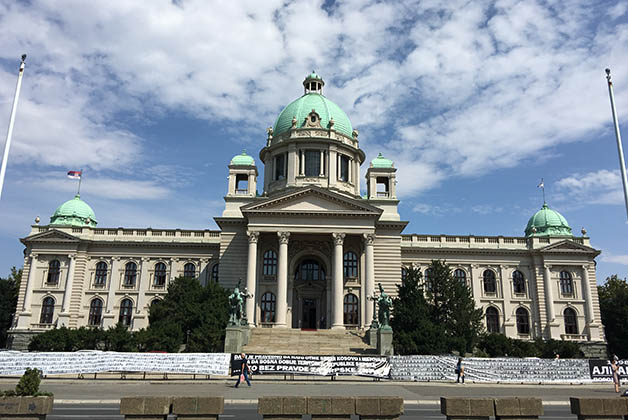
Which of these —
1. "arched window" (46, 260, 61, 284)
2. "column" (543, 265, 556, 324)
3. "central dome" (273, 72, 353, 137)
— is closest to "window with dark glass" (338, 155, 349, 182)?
"central dome" (273, 72, 353, 137)

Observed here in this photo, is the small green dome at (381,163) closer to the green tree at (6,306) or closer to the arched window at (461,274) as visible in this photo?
the arched window at (461,274)

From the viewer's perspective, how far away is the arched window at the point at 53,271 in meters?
54.8

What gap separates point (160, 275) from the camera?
2233 inches

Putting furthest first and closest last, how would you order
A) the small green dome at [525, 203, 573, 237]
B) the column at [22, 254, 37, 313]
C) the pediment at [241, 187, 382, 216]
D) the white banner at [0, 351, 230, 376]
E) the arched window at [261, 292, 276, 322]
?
the small green dome at [525, 203, 573, 237], the column at [22, 254, 37, 313], the arched window at [261, 292, 276, 322], the pediment at [241, 187, 382, 216], the white banner at [0, 351, 230, 376]

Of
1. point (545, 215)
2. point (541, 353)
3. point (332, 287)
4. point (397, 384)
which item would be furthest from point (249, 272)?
point (545, 215)

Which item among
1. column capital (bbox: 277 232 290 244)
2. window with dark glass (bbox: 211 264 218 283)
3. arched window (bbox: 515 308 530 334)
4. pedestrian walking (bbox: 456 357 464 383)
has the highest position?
column capital (bbox: 277 232 290 244)

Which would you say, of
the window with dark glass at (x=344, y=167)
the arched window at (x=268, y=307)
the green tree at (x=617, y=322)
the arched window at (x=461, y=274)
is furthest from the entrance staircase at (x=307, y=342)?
the green tree at (x=617, y=322)

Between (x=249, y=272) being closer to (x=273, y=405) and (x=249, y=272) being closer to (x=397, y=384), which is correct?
(x=397, y=384)

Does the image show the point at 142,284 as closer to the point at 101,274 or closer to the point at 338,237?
the point at 101,274

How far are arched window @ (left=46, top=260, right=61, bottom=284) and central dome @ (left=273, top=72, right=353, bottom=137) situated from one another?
30201mm

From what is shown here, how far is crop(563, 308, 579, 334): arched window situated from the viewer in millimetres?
54562

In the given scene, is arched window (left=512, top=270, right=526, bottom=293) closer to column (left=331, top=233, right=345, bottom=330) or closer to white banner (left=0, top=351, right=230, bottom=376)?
column (left=331, top=233, right=345, bottom=330)

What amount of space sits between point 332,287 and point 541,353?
19.7m

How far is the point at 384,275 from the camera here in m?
50.9
